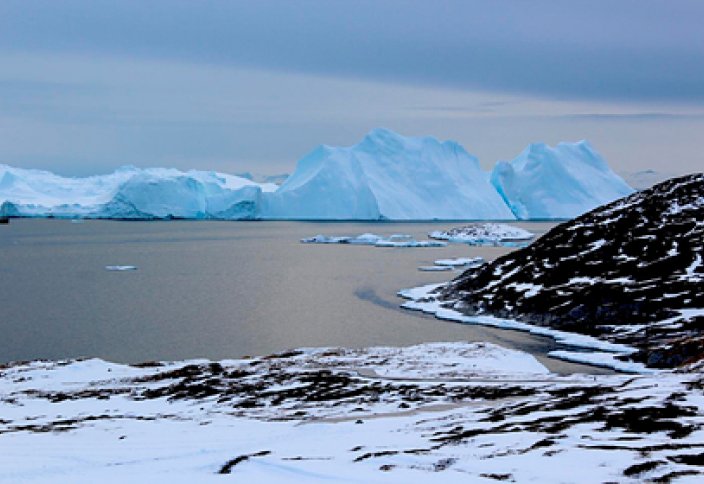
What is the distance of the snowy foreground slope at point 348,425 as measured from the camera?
11.9m

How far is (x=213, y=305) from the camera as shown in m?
61.1

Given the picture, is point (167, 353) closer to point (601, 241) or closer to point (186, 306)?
point (186, 306)

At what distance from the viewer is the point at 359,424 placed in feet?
59.6

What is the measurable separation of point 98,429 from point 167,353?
23.0m

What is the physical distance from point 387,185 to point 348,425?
161 meters

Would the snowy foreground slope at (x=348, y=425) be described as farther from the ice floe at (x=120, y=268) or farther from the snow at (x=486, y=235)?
the snow at (x=486, y=235)

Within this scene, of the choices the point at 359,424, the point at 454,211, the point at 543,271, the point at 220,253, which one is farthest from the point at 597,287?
the point at 454,211

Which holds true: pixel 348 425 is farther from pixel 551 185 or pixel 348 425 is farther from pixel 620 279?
pixel 551 185

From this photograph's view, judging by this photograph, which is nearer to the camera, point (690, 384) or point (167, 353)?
point (690, 384)

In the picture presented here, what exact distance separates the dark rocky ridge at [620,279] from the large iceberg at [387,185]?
364 ft

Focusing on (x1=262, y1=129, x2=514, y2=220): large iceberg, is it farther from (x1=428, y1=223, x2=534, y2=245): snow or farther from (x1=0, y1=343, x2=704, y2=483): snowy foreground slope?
(x1=0, y1=343, x2=704, y2=483): snowy foreground slope

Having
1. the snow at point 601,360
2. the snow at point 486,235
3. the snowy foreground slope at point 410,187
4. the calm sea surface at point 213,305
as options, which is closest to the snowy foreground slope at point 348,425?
the snow at point 601,360

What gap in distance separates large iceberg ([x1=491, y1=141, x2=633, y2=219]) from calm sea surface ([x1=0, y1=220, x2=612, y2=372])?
261 feet

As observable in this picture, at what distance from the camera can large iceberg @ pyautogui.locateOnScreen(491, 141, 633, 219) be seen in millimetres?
191000
